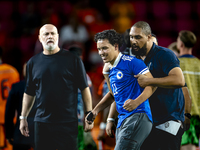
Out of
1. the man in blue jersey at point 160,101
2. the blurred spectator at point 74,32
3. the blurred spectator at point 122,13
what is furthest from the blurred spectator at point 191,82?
the blurred spectator at point 122,13

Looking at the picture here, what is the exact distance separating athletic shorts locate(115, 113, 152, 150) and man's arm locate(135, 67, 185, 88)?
30 centimetres

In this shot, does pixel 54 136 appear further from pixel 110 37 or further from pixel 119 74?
pixel 110 37

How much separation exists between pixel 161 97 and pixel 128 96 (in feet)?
1.57

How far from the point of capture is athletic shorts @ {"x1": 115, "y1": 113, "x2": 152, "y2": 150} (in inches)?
125

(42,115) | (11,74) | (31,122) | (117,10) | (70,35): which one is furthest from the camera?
(117,10)

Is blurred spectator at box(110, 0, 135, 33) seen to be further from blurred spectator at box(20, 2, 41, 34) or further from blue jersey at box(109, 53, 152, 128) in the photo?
blue jersey at box(109, 53, 152, 128)

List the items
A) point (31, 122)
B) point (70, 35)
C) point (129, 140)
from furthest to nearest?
point (70, 35)
point (31, 122)
point (129, 140)

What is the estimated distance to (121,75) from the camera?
339 centimetres

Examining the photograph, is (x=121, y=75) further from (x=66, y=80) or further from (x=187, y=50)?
(x=187, y=50)

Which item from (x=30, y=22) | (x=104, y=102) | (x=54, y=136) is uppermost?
(x=30, y=22)

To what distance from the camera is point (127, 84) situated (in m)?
3.35

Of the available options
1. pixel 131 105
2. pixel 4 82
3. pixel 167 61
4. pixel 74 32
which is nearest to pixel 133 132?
pixel 131 105

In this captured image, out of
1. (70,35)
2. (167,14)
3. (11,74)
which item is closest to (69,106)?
(11,74)

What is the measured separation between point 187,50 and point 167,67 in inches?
68.5
